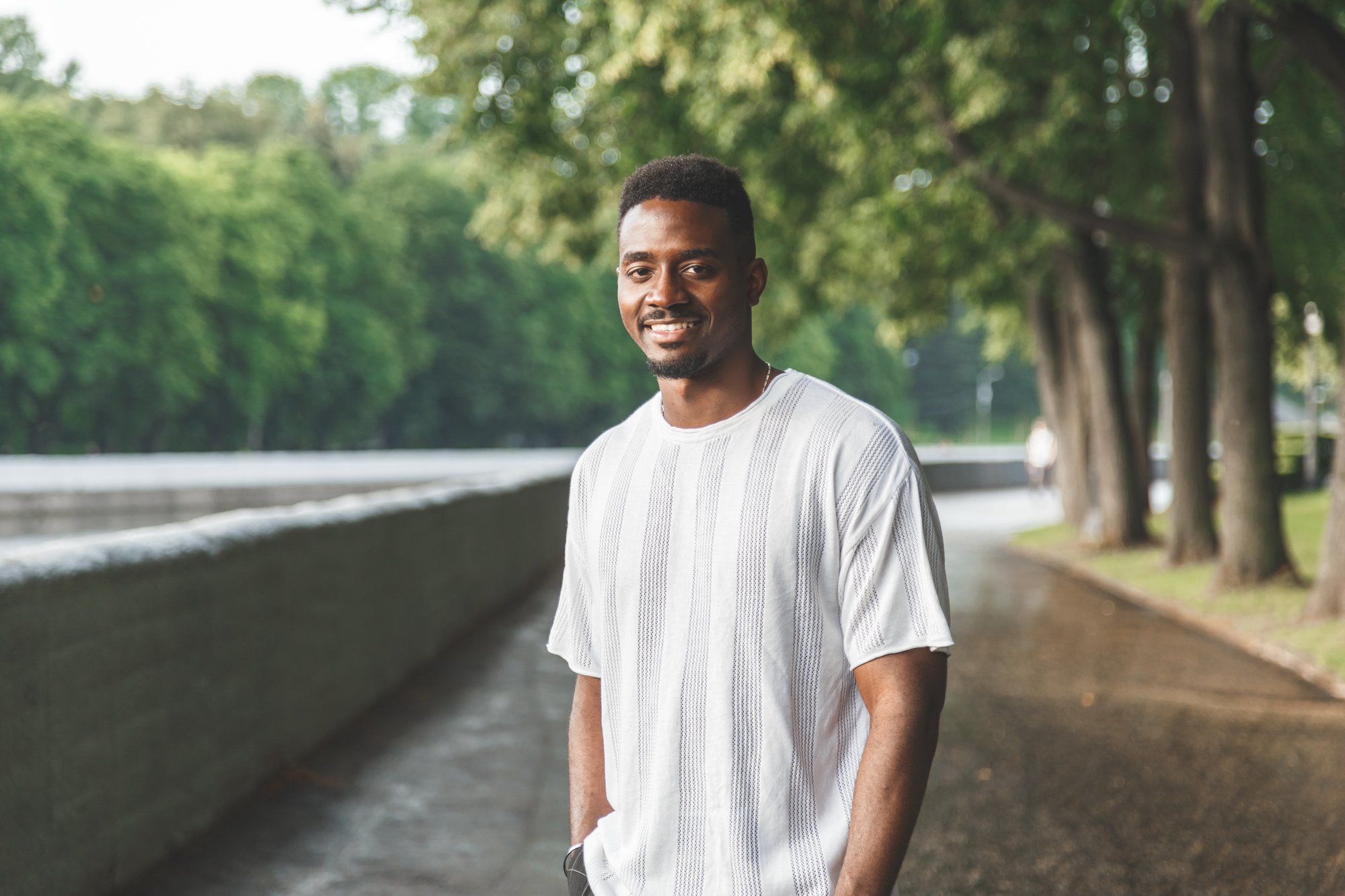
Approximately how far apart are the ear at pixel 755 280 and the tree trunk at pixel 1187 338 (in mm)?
15041

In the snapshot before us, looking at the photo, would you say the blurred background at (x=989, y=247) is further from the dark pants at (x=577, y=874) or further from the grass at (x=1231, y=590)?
the dark pants at (x=577, y=874)

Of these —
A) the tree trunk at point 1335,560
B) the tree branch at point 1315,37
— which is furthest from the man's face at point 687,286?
the tree trunk at point 1335,560

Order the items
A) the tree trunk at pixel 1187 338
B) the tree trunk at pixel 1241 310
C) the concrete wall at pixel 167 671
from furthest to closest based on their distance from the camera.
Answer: the tree trunk at pixel 1187 338, the tree trunk at pixel 1241 310, the concrete wall at pixel 167 671

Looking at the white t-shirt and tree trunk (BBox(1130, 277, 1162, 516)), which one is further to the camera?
tree trunk (BBox(1130, 277, 1162, 516))

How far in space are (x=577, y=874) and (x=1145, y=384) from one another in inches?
859

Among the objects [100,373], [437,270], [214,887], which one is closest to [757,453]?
[214,887]

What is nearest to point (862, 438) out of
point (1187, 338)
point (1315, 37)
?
point (1315, 37)

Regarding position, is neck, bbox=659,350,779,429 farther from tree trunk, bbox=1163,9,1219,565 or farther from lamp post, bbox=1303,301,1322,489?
lamp post, bbox=1303,301,1322,489

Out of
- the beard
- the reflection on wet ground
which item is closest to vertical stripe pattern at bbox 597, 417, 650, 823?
the beard

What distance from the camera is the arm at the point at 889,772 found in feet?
6.27

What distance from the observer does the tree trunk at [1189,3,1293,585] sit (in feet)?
46.1

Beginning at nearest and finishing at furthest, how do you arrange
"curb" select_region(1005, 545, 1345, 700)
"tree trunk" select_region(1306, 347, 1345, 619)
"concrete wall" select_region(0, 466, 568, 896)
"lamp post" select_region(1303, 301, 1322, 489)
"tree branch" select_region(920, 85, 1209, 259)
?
1. "concrete wall" select_region(0, 466, 568, 896)
2. "curb" select_region(1005, 545, 1345, 700)
3. "tree trunk" select_region(1306, 347, 1345, 619)
4. "tree branch" select_region(920, 85, 1209, 259)
5. "lamp post" select_region(1303, 301, 1322, 489)

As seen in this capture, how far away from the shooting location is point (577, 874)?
223cm

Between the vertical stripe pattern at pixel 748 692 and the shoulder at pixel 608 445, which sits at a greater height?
the shoulder at pixel 608 445
